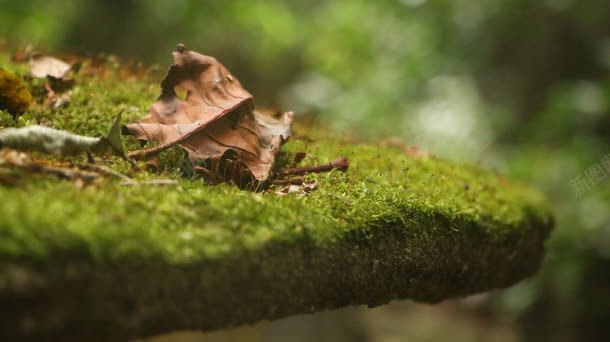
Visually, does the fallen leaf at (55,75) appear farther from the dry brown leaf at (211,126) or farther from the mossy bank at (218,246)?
the dry brown leaf at (211,126)

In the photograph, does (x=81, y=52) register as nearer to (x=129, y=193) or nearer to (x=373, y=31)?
(x=129, y=193)

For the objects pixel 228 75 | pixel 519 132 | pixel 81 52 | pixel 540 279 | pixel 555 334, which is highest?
pixel 228 75

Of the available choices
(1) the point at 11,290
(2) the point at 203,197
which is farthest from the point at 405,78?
(1) the point at 11,290

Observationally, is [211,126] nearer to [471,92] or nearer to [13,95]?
[13,95]

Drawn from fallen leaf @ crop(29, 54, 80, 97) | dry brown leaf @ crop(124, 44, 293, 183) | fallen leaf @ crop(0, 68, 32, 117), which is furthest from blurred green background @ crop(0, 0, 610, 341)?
fallen leaf @ crop(0, 68, 32, 117)

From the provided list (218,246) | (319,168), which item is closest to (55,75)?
(319,168)
